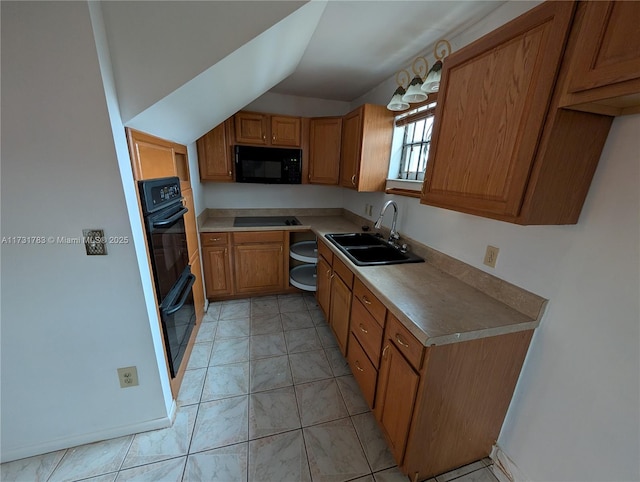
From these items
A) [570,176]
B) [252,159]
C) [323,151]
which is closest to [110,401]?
[252,159]

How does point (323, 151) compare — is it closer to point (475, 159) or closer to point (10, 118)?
point (475, 159)

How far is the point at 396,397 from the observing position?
3.97ft

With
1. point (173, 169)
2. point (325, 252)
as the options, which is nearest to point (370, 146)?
point (325, 252)

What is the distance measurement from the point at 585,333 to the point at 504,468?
0.88 meters

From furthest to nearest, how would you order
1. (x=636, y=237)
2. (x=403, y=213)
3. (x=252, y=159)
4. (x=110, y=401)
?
1. (x=252, y=159)
2. (x=403, y=213)
3. (x=110, y=401)
4. (x=636, y=237)

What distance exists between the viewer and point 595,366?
3.06 ft

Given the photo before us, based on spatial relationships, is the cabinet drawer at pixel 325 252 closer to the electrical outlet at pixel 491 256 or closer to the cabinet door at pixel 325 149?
the cabinet door at pixel 325 149

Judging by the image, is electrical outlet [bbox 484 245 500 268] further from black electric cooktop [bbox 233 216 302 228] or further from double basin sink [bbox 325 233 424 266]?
black electric cooktop [bbox 233 216 302 228]

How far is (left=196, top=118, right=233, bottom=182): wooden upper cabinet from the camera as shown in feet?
8.23

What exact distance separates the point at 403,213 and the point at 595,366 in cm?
136

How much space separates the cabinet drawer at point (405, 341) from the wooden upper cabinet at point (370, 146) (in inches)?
53.9

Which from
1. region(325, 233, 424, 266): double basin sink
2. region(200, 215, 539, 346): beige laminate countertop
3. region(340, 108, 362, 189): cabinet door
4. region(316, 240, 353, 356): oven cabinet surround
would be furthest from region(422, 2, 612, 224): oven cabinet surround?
region(340, 108, 362, 189): cabinet door

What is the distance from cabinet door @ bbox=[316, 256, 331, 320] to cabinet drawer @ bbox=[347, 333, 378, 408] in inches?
21.6

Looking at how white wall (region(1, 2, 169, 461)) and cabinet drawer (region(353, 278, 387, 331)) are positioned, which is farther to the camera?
cabinet drawer (region(353, 278, 387, 331))
